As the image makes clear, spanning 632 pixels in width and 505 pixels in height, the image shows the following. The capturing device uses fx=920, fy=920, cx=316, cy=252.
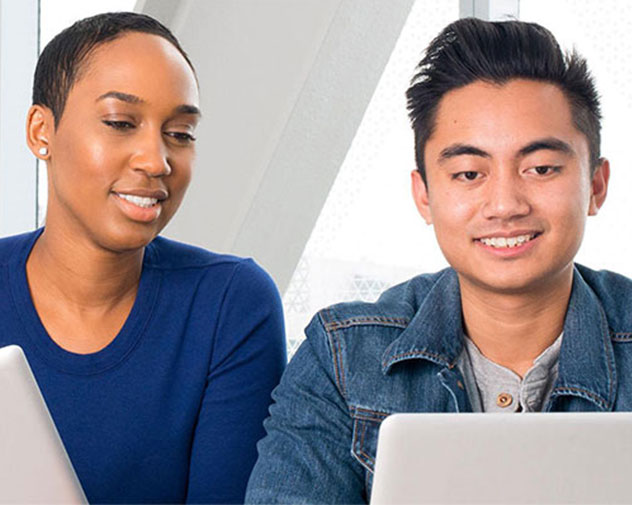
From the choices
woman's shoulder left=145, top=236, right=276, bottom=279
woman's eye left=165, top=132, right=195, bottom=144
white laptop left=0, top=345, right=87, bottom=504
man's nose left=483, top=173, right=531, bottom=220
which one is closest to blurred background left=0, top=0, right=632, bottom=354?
woman's shoulder left=145, top=236, right=276, bottom=279

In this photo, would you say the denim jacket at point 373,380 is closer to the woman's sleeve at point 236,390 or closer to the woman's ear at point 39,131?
the woman's sleeve at point 236,390

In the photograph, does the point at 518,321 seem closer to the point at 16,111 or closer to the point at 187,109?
the point at 187,109

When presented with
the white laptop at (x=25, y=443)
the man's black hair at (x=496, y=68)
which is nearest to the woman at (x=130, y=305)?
the man's black hair at (x=496, y=68)

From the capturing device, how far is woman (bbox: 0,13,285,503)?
1356 mm

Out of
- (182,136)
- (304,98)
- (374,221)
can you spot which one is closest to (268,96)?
(304,98)

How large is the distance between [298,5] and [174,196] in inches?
40.1

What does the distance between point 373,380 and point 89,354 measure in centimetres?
45

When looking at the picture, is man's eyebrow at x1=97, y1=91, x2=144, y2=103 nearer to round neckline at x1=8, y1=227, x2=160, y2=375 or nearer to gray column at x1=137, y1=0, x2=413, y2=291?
round neckline at x1=8, y1=227, x2=160, y2=375

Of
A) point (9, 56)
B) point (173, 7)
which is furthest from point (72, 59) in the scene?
point (9, 56)

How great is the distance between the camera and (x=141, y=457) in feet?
4.60

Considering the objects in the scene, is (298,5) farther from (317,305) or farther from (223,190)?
(317,305)

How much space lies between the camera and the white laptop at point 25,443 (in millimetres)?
786

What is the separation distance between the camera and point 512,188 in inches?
47.6

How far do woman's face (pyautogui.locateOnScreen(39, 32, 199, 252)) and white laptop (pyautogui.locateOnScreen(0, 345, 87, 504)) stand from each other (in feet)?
1.88
